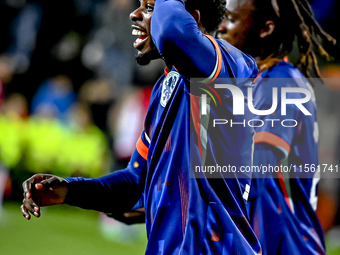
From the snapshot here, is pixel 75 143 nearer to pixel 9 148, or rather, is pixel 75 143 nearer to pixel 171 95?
Result: pixel 9 148

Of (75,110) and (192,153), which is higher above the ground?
(192,153)

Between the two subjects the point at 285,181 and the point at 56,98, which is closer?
the point at 285,181

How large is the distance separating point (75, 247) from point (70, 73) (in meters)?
4.68

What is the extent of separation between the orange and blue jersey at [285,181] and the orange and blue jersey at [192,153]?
0.76 meters

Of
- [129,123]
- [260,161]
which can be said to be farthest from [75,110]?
[260,161]

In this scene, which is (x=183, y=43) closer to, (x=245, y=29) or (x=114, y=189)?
(x=114, y=189)

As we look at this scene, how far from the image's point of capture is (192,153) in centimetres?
177

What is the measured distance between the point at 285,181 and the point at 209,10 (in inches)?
49.3

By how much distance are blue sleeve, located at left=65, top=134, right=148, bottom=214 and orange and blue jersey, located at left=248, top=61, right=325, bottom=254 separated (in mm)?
729

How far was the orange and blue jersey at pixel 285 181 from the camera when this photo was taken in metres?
2.68

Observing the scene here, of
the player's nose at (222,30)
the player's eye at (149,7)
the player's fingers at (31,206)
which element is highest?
the player's eye at (149,7)

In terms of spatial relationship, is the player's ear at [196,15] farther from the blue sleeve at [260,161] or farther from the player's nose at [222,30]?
the player's nose at [222,30]

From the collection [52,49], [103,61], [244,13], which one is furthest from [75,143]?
[244,13]

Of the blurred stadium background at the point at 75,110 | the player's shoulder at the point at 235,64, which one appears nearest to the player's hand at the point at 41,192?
the player's shoulder at the point at 235,64
